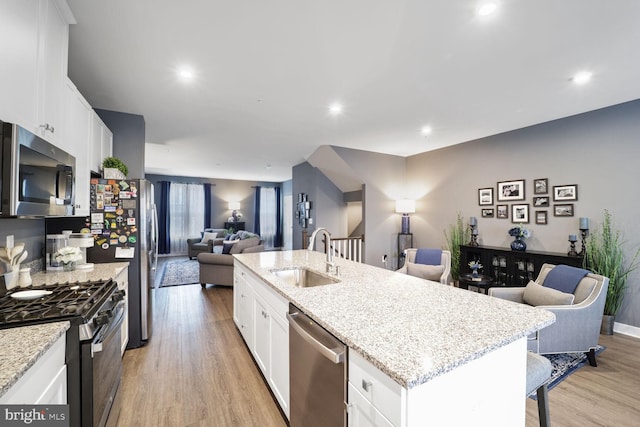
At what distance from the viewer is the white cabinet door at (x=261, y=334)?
2.07m

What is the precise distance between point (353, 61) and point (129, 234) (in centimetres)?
263

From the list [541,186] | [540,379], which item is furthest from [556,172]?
[540,379]

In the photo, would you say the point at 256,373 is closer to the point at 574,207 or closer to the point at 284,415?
the point at 284,415

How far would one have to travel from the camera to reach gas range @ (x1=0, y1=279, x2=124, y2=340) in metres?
1.24

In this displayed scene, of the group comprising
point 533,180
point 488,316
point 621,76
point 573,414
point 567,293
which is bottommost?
point 573,414

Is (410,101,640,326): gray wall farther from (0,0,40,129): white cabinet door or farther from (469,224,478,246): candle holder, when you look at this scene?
(0,0,40,129): white cabinet door

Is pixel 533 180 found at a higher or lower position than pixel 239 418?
higher

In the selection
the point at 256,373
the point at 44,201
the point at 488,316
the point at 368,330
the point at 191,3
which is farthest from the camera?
the point at 256,373

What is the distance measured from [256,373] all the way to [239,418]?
52 cm

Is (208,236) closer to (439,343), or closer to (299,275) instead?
(299,275)

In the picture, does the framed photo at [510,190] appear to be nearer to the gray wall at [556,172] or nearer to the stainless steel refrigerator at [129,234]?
the gray wall at [556,172]

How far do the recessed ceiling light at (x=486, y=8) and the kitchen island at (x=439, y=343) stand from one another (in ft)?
5.79

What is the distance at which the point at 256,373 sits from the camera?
2387 mm

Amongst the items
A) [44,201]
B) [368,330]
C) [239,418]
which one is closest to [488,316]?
[368,330]
